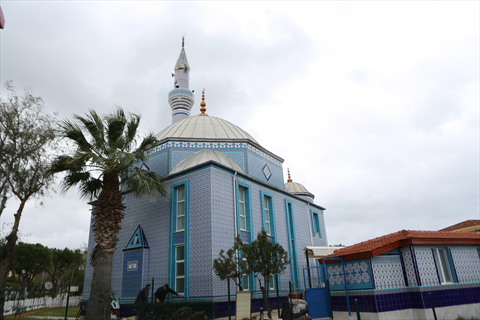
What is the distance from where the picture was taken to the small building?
997 cm

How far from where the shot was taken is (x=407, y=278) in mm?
10469

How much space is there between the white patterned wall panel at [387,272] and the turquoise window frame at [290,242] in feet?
21.9

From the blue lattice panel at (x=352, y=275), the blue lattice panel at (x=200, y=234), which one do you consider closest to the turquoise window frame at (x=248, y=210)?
the blue lattice panel at (x=200, y=234)

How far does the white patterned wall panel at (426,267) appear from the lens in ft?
34.0

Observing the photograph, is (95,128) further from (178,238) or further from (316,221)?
(316,221)

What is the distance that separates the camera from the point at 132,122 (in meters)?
12.7

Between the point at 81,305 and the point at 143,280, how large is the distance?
3.03 metres

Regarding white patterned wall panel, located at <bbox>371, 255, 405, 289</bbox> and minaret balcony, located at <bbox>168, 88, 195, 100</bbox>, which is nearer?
white patterned wall panel, located at <bbox>371, 255, 405, 289</bbox>

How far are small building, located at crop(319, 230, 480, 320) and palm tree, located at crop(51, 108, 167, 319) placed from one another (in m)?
7.86

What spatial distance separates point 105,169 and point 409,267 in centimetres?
1109

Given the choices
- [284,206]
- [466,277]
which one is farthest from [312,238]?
Answer: [466,277]

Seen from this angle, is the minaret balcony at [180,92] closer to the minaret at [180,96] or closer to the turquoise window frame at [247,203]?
the minaret at [180,96]

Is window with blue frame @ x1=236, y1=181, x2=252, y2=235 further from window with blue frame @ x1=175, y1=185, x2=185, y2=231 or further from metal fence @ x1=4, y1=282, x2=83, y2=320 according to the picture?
metal fence @ x1=4, y1=282, x2=83, y2=320

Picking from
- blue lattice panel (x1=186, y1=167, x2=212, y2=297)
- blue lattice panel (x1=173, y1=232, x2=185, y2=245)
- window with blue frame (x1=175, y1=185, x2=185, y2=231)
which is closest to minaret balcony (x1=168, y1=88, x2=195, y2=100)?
window with blue frame (x1=175, y1=185, x2=185, y2=231)
